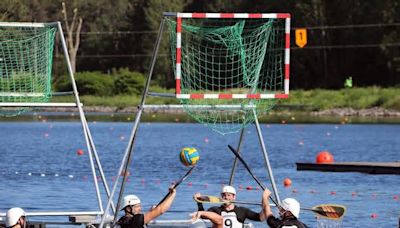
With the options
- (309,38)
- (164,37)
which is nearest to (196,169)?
(309,38)

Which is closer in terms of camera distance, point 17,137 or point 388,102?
point 17,137

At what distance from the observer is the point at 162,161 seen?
41750 mm

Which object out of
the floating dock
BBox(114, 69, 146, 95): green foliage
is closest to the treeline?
BBox(114, 69, 146, 95): green foliage

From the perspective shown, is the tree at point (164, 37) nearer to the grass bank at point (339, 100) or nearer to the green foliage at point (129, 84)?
the green foliage at point (129, 84)

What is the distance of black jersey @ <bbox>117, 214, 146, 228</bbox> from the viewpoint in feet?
51.5

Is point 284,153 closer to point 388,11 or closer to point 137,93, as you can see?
point 137,93

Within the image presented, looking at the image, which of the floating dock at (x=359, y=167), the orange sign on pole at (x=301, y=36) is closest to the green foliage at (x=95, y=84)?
the orange sign on pole at (x=301, y=36)

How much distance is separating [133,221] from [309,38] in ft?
300

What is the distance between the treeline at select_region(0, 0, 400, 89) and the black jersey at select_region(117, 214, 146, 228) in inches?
3026

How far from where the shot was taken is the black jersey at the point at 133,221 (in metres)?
15.7

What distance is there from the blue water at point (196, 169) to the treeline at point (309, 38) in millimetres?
34972

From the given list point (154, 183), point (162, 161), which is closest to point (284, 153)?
point (162, 161)

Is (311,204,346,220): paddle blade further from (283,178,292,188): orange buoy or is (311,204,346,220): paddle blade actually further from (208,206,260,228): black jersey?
(283,178,292,188): orange buoy

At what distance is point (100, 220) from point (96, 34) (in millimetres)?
95874
